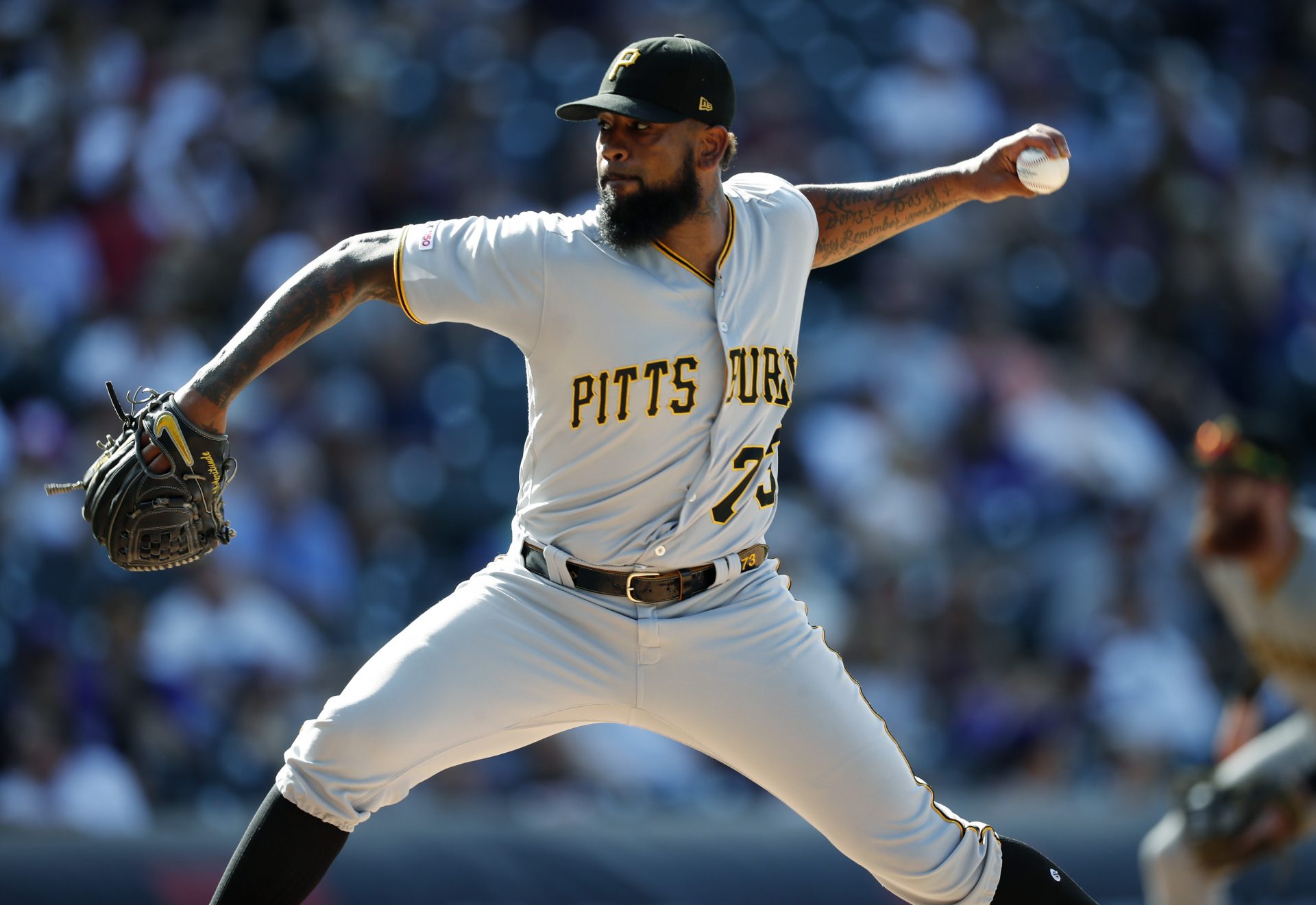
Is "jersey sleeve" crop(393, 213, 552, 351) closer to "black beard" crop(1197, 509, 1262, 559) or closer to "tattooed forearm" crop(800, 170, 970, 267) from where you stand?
"tattooed forearm" crop(800, 170, 970, 267)

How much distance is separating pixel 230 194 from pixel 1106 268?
5.36 meters

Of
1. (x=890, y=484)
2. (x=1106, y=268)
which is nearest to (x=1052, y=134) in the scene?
(x=890, y=484)

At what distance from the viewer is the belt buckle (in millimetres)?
3430

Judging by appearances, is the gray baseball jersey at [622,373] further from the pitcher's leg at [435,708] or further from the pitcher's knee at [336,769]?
the pitcher's knee at [336,769]

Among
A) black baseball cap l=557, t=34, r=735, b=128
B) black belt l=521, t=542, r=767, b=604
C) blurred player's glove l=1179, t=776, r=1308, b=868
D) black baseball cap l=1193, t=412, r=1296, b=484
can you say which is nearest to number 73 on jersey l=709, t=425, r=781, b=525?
black belt l=521, t=542, r=767, b=604

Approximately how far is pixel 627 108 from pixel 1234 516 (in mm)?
3130

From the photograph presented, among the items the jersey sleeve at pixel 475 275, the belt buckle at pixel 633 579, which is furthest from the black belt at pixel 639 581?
the jersey sleeve at pixel 475 275

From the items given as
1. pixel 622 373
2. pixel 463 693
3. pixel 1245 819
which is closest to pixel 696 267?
pixel 622 373

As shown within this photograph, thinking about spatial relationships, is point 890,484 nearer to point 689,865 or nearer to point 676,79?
point 689,865

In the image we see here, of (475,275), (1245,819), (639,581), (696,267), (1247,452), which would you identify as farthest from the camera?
(1247,452)

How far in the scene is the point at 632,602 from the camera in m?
3.45

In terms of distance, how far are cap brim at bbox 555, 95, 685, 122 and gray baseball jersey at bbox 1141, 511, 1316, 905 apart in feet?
10.2

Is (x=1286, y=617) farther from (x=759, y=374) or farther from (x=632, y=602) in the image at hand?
(x=632, y=602)

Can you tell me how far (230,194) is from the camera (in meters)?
8.20
